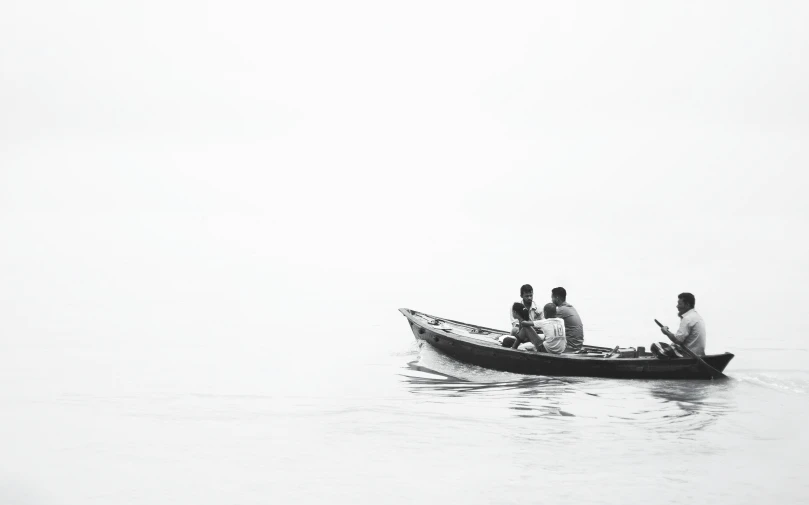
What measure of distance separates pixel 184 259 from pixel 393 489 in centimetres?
6471

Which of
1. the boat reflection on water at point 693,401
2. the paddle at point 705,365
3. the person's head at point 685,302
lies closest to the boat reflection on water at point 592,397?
the boat reflection on water at point 693,401

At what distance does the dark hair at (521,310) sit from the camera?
51.4ft

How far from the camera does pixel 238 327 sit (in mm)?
29734

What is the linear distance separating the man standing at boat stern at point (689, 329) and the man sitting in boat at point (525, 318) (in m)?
2.34

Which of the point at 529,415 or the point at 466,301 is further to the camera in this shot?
the point at 466,301

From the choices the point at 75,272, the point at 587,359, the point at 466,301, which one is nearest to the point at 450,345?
the point at 587,359

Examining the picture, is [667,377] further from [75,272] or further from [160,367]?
[75,272]

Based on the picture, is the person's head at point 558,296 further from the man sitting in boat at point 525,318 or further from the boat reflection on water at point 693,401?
the boat reflection on water at point 693,401

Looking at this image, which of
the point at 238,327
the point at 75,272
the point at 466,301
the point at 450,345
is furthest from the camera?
the point at 75,272

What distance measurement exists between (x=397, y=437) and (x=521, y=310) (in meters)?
4.58

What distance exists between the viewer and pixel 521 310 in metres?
15.8

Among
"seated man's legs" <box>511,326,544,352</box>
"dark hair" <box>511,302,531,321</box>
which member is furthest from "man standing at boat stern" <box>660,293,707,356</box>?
"dark hair" <box>511,302,531,321</box>

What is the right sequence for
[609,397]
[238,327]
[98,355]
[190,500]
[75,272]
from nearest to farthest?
Answer: [190,500] < [609,397] < [98,355] < [238,327] < [75,272]

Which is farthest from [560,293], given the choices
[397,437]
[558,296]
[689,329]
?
[397,437]
